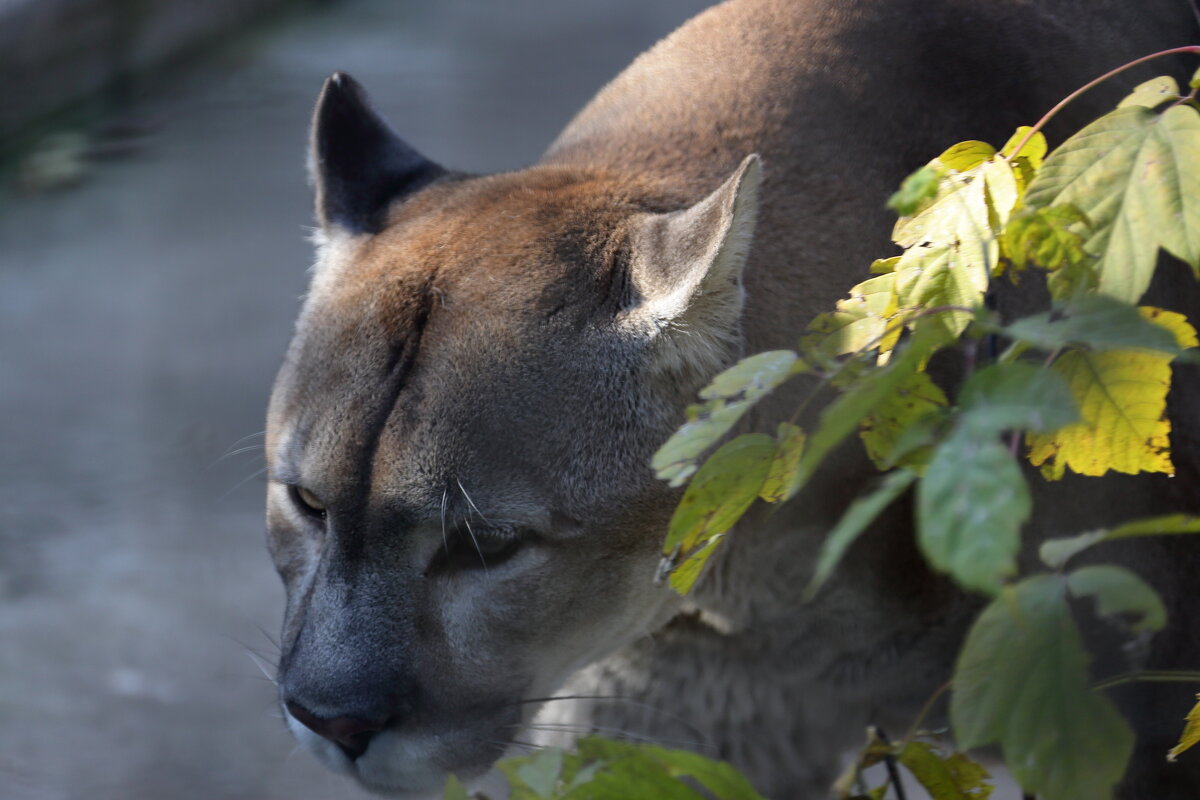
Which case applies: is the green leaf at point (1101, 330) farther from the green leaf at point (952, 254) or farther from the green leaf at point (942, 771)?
the green leaf at point (942, 771)

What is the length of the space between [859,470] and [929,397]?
0.97 metres

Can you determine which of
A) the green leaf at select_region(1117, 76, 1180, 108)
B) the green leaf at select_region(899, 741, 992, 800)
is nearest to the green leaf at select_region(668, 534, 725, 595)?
the green leaf at select_region(899, 741, 992, 800)

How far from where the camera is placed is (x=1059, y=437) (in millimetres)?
1494

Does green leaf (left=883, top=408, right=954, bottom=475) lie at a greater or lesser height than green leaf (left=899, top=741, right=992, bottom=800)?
greater

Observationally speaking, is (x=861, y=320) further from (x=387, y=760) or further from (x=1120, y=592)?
(x=387, y=760)

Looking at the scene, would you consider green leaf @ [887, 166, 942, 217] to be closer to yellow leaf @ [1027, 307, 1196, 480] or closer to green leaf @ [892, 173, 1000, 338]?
green leaf @ [892, 173, 1000, 338]

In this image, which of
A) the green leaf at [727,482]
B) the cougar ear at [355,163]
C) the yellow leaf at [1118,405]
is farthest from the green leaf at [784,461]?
the cougar ear at [355,163]

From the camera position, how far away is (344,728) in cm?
213

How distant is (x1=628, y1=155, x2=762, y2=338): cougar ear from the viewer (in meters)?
1.92

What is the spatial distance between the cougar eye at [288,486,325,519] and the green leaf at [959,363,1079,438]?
4.29 ft

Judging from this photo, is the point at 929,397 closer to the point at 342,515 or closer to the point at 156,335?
the point at 342,515

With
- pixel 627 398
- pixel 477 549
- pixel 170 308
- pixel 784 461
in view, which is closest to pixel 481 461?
pixel 477 549

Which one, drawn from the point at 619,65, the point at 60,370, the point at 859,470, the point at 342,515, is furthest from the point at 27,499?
the point at 619,65

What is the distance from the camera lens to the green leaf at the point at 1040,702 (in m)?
1.22
